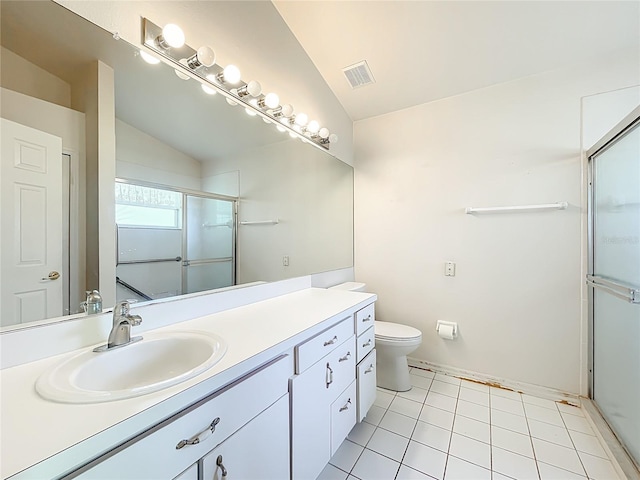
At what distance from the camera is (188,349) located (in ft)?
3.12

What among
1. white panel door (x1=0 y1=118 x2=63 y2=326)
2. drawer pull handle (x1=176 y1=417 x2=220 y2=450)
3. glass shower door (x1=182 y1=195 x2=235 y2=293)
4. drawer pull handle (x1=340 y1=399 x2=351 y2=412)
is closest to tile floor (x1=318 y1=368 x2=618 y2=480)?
drawer pull handle (x1=340 y1=399 x2=351 y2=412)

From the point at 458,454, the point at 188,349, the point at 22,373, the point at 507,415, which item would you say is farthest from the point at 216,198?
the point at 507,415

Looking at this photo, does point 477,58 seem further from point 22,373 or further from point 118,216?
point 22,373

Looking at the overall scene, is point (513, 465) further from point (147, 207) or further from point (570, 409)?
point (147, 207)

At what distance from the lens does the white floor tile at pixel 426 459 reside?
1.31 meters

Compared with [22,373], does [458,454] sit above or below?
below

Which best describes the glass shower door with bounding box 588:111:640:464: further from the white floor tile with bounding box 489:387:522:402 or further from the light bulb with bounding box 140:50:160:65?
the light bulb with bounding box 140:50:160:65

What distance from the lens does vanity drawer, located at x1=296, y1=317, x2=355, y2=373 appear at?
3.39 feet

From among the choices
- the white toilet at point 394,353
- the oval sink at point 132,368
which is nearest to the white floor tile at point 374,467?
the white toilet at point 394,353

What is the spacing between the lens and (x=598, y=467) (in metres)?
1.32

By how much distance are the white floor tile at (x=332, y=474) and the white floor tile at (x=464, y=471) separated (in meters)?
0.49

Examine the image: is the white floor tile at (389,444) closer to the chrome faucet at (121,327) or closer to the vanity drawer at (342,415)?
the vanity drawer at (342,415)

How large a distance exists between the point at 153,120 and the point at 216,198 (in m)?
0.42

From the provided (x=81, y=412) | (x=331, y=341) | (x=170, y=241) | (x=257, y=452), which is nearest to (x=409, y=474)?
(x=331, y=341)
